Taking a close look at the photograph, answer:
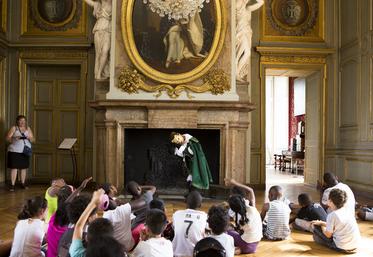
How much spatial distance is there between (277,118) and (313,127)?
30.7ft

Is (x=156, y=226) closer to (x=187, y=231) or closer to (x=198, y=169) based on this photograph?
(x=187, y=231)

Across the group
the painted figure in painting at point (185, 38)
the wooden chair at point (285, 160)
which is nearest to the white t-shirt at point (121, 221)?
the painted figure in painting at point (185, 38)

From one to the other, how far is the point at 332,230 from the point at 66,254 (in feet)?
8.34

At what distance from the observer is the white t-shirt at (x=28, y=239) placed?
3053 mm

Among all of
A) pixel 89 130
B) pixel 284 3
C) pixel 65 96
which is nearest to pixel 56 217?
pixel 89 130

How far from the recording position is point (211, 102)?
311 inches

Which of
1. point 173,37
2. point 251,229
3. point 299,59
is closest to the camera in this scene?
point 251,229

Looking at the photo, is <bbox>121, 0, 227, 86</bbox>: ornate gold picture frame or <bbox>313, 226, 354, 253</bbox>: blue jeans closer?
<bbox>313, 226, 354, 253</bbox>: blue jeans

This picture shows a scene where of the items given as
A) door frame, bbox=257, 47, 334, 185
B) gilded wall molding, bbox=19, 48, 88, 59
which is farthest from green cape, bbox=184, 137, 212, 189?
gilded wall molding, bbox=19, 48, 88, 59

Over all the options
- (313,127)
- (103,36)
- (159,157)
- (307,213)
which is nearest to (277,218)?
(307,213)

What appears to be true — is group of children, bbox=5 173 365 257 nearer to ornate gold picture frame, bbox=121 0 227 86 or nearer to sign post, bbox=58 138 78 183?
ornate gold picture frame, bbox=121 0 227 86

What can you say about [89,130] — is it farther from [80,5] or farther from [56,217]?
[56,217]

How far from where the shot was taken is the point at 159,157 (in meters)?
8.57

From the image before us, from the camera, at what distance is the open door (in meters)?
9.64
